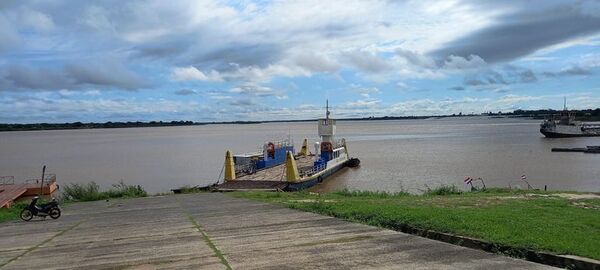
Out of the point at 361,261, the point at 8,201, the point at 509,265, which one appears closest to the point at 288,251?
the point at 361,261

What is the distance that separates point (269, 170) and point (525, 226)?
2774cm

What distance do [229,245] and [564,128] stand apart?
97.0 metres

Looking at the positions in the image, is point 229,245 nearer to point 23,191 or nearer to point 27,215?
point 27,215

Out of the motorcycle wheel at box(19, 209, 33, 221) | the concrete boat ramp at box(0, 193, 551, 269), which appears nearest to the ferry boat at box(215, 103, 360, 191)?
the motorcycle wheel at box(19, 209, 33, 221)

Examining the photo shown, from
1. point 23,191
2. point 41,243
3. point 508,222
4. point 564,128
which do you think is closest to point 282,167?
point 23,191

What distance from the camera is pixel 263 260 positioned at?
7828 millimetres

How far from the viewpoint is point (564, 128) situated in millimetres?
93250

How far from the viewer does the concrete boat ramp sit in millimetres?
7520

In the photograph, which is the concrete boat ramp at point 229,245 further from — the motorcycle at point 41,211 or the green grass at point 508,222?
the motorcycle at point 41,211

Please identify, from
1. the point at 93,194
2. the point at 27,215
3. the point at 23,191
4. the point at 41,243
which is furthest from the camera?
the point at 23,191

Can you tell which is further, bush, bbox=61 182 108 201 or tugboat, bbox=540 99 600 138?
tugboat, bbox=540 99 600 138

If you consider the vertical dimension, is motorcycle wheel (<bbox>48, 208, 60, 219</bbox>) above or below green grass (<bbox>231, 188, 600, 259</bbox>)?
below

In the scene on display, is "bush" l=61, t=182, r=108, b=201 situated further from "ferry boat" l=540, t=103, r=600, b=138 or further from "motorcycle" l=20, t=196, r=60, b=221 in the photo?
"ferry boat" l=540, t=103, r=600, b=138

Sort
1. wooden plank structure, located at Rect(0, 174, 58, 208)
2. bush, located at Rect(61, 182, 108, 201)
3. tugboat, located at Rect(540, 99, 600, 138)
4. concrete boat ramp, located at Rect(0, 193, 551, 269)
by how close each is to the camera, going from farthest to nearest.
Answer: tugboat, located at Rect(540, 99, 600, 138), wooden plank structure, located at Rect(0, 174, 58, 208), bush, located at Rect(61, 182, 108, 201), concrete boat ramp, located at Rect(0, 193, 551, 269)
